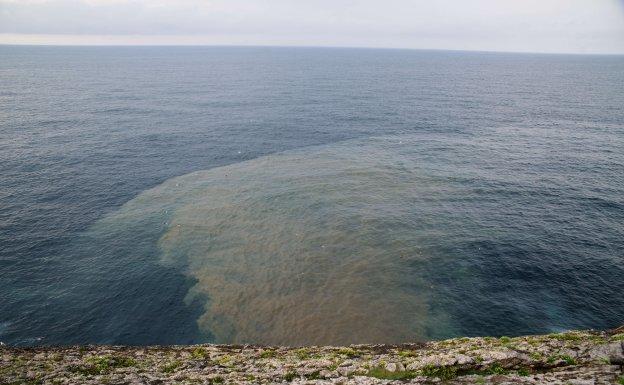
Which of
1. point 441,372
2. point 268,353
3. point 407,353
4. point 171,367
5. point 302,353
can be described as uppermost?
point 441,372

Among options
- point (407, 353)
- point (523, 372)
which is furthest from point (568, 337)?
point (407, 353)

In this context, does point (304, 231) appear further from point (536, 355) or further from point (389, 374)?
point (536, 355)

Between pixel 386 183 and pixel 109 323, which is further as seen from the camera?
pixel 386 183

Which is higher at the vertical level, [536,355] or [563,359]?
[563,359]

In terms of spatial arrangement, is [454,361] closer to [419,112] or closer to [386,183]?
[386,183]

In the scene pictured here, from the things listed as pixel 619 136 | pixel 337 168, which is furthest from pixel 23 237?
pixel 619 136

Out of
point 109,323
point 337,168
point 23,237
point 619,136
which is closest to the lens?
point 109,323
